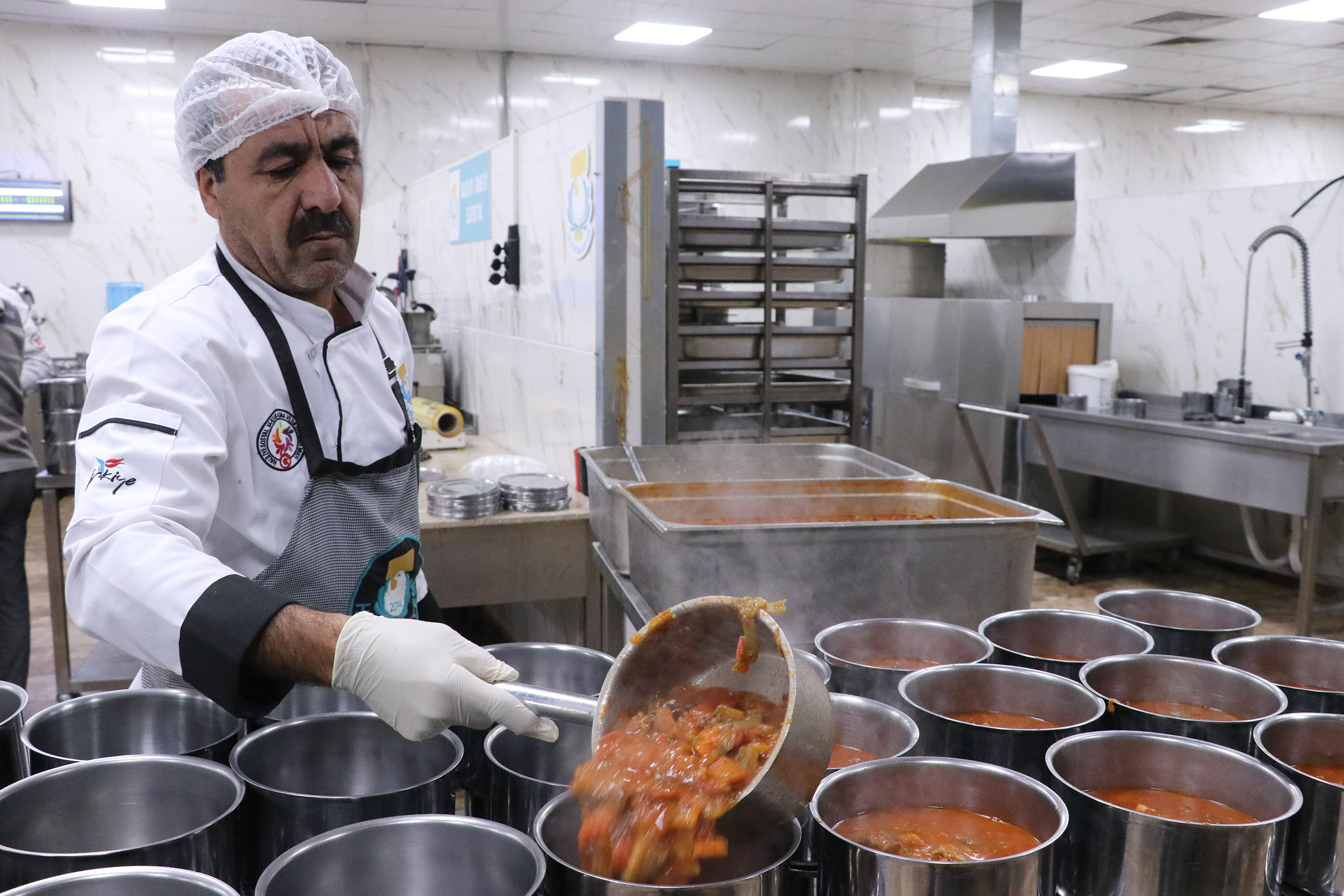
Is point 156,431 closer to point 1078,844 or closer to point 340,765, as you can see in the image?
point 340,765

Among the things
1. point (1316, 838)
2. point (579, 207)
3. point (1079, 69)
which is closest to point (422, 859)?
point (1316, 838)

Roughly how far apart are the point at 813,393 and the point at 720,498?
148 centimetres

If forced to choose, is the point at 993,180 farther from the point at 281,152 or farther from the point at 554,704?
the point at 554,704

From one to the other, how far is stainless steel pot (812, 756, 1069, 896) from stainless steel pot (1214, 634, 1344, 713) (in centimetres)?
50

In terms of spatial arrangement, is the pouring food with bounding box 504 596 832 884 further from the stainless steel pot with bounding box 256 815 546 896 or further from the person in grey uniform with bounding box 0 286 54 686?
the person in grey uniform with bounding box 0 286 54 686

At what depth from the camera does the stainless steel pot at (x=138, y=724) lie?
3.51 feet

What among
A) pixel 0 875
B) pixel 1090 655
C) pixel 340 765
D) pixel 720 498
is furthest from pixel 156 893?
A: pixel 720 498

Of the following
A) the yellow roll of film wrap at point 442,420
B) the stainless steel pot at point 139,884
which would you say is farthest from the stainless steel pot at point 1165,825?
the yellow roll of film wrap at point 442,420

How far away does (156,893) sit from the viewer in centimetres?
77

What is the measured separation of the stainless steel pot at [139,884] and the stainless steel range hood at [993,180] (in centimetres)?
570

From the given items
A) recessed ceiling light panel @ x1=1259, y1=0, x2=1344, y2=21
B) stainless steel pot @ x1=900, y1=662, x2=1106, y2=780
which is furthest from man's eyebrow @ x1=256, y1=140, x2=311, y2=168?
recessed ceiling light panel @ x1=1259, y1=0, x2=1344, y2=21

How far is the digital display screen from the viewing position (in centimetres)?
718

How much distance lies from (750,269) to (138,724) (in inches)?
108

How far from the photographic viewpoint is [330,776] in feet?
3.53
